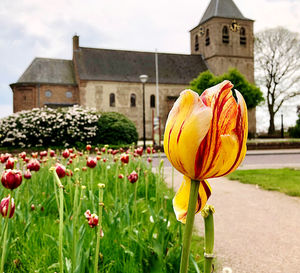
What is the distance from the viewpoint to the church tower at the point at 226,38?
1795 inches

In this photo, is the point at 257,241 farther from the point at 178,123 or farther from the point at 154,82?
the point at 154,82

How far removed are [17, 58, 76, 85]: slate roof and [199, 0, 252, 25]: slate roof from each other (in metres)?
20.3

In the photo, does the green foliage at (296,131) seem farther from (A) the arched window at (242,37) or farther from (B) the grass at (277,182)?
(B) the grass at (277,182)

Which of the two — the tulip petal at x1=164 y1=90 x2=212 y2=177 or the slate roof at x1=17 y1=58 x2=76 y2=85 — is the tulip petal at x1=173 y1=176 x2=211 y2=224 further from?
the slate roof at x1=17 y1=58 x2=76 y2=85

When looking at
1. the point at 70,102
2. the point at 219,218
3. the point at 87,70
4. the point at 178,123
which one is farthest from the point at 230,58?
the point at 178,123

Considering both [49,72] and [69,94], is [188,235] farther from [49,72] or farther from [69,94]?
[49,72]

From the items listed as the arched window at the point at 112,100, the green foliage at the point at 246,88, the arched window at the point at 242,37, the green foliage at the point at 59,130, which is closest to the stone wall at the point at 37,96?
the arched window at the point at 112,100

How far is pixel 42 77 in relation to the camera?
138 feet

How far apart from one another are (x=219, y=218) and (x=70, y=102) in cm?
3985

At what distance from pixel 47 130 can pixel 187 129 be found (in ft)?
68.3

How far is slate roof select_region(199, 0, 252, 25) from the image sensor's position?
46031 mm

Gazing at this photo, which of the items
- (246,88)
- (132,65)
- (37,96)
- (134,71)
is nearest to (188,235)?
(246,88)

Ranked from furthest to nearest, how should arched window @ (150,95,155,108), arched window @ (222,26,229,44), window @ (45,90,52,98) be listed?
arched window @ (222,26,229,44) < arched window @ (150,95,155,108) < window @ (45,90,52,98)

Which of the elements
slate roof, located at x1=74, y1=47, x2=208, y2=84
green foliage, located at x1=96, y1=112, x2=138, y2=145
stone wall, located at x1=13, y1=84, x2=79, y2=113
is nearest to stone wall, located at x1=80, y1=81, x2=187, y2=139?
slate roof, located at x1=74, y1=47, x2=208, y2=84
